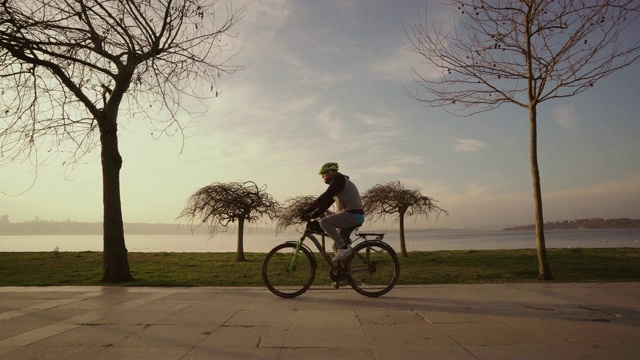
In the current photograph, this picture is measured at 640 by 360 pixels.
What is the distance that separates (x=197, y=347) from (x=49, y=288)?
6001 mm

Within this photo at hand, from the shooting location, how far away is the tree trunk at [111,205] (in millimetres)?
10648

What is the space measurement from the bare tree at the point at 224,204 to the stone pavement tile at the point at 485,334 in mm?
17968

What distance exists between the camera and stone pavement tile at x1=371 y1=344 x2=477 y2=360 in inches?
153

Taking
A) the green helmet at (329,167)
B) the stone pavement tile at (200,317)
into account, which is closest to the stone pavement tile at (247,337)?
the stone pavement tile at (200,317)

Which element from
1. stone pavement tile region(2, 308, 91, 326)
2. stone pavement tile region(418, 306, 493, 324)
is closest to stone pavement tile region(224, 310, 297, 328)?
stone pavement tile region(418, 306, 493, 324)

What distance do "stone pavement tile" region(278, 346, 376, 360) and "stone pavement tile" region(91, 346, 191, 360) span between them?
936 mm

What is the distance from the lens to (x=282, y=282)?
7.55 metres

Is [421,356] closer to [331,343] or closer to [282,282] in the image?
[331,343]

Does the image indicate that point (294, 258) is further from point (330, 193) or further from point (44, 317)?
point (44, 317)

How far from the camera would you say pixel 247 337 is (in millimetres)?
4617

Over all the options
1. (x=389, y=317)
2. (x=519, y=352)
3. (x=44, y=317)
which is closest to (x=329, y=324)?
(x=389, y=317)

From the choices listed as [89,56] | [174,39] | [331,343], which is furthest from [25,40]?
[331,343]

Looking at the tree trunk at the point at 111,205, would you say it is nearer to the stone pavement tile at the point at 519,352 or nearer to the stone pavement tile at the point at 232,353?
the stone pavement tile at the point at 232,353

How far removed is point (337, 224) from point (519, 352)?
3512 millimetres
